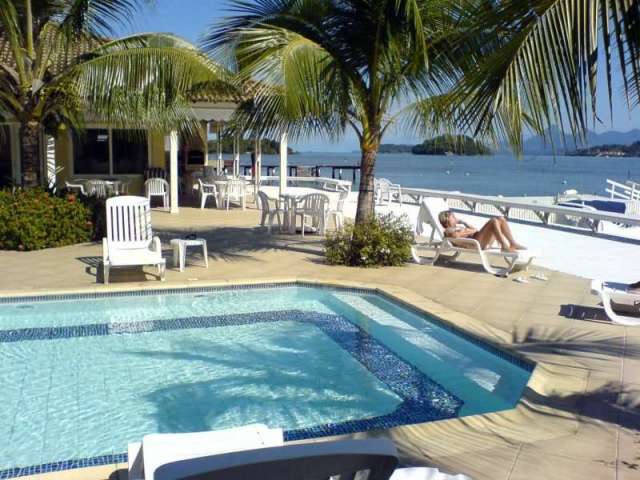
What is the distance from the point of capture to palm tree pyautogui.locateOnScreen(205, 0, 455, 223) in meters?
8.05

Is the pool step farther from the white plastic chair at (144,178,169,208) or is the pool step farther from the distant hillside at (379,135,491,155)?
the white plastic chair at (144,178,169,208)

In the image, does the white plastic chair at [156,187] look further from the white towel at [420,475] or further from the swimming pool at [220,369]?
the white towel at [420,475]

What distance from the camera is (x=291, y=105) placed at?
25.4ft

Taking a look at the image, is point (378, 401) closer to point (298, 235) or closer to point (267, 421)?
point (267, 421)

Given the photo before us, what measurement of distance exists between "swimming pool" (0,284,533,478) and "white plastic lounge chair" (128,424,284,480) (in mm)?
1201

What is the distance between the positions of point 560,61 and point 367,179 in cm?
640

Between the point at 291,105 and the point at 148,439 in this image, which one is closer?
the point at 148,439

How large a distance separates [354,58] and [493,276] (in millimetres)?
3432

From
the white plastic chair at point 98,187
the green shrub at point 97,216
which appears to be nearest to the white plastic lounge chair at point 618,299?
the green shrub at point 97,216

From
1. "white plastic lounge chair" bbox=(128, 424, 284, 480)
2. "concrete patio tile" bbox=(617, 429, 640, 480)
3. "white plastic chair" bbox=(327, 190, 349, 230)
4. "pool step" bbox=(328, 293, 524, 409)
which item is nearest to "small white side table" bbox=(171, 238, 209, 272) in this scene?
"pool step" bbox=(328, 293, 524, 409)

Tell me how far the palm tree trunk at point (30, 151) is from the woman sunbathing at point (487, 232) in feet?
21.8

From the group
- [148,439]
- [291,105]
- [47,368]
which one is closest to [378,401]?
[148,439]

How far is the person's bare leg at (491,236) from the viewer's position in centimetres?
891

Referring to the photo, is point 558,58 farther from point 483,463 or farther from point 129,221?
point 129,221
